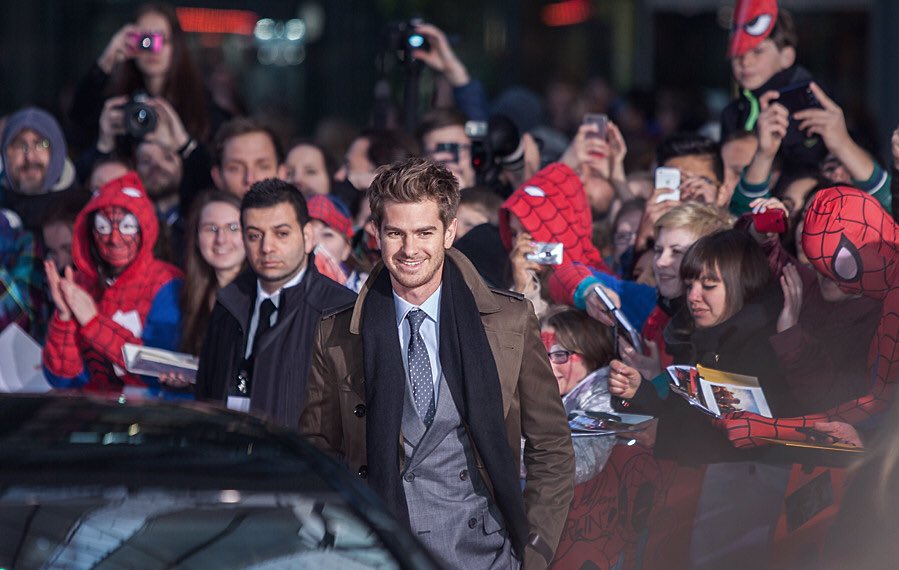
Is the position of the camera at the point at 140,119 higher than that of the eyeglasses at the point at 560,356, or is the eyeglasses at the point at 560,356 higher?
the camera at the point at 140,119

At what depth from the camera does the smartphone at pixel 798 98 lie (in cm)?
611

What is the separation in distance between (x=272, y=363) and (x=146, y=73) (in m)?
3.70

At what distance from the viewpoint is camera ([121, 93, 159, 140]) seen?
299 inches

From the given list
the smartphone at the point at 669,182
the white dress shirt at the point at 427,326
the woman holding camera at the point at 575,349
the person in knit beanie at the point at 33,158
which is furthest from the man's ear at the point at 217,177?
the white dress shirt at the point at 427,326

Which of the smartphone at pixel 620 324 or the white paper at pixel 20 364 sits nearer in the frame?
the smartphone at pixel 620 324

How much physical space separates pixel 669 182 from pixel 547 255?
3.47ft

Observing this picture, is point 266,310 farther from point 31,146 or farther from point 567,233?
point 31,146

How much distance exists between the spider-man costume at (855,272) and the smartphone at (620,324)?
0.67m

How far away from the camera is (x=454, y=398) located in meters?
3.95

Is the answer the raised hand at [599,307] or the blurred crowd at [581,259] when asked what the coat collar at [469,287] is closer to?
the blurred crowd at [581,259]

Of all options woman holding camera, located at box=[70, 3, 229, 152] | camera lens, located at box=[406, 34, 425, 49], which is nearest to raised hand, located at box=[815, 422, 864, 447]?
camera lens, located at box=[406, 34, 425, 49]

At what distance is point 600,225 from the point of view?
7027 millimetres

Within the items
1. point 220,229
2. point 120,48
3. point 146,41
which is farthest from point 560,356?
point 120,48

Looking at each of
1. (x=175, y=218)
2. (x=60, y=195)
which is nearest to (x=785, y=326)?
(x=175, y=218)
